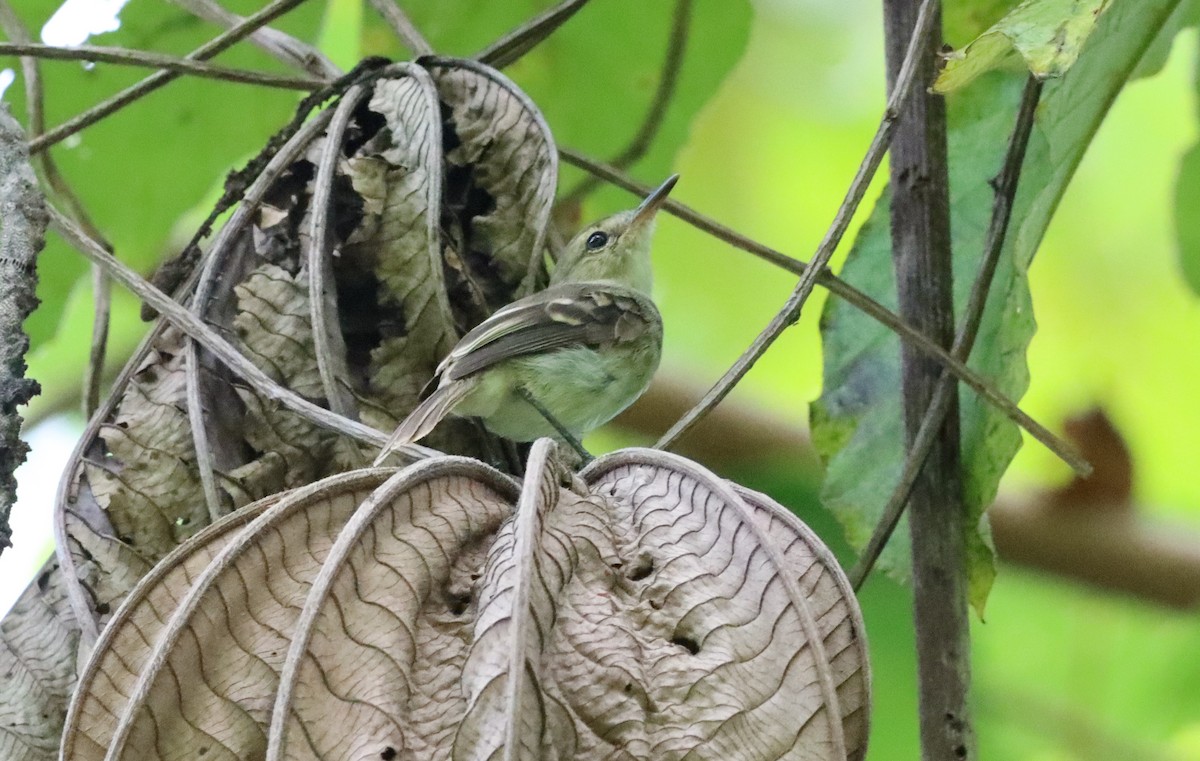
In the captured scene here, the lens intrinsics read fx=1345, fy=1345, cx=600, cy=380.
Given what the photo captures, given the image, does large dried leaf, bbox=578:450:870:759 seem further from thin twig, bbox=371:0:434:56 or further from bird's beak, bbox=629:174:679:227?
thin twig, bbox=371:0:434:56

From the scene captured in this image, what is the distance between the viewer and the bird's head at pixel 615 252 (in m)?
3.62

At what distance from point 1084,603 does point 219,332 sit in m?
2.30

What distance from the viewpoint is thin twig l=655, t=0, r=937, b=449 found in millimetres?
1798

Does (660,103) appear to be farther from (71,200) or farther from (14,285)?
(14,285)

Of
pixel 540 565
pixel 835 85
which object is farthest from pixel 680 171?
pixel 540 565

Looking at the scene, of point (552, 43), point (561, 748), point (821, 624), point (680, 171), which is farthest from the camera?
point (680, 171)

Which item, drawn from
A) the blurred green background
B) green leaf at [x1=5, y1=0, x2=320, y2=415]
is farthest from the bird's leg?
green leaf at [x1=5, y1=0, x2=320, y2=415]

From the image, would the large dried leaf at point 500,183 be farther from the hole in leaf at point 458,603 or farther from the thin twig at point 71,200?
the hole in leaf at point 458,603

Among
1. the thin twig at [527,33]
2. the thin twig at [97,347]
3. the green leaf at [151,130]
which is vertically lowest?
the thin twig at [97,347]

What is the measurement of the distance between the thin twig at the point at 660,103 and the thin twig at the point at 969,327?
1.05 meters

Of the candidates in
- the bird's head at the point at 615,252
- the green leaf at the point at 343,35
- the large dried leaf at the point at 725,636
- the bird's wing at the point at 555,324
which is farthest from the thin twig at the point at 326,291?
the green leaf at the point at 343,35

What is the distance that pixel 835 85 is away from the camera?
12.2ft

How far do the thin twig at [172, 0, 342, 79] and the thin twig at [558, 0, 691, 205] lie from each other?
0.78m

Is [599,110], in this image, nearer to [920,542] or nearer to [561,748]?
[920,542]
